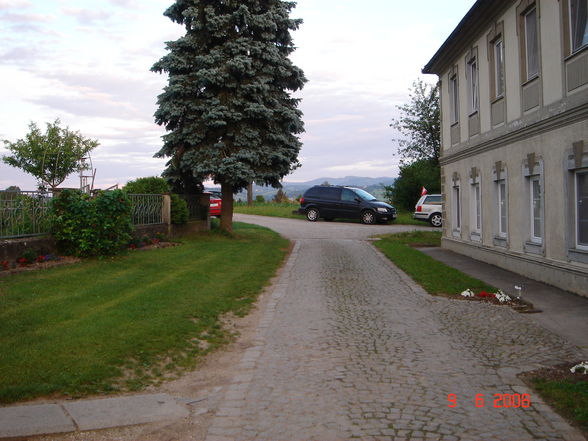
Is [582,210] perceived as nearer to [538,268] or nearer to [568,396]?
[538,268]

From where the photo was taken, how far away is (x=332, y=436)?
4285 mm

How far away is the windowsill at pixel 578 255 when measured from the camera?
1069 cm

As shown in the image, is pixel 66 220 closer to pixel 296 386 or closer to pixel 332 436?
pixel 296 386

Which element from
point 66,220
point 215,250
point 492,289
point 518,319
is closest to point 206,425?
point 518,319

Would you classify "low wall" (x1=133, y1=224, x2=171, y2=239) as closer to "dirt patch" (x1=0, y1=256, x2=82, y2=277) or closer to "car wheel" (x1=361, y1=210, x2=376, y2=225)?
"dirt patch" (x1=0, y1=256, x2=82, y2=277)

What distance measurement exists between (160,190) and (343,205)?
50.8ft

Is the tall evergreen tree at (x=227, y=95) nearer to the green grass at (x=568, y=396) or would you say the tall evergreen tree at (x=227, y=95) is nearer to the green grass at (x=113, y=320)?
the green grass at (x=113, y=320)

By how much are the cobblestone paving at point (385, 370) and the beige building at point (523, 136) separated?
323cm

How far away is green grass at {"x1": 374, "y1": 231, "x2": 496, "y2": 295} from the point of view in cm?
1170

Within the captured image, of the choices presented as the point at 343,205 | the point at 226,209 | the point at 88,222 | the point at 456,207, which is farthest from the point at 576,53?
the point at 343,205

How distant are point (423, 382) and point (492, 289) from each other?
21.1 ft

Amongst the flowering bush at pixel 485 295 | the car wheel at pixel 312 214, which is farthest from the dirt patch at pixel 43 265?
the car wheel at pixel 312 214

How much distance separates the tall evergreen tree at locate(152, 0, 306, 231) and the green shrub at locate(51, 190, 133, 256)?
6134 millimetres

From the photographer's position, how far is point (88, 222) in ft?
41.9
